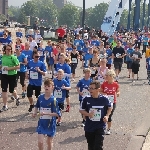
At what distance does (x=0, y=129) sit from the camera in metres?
9.38

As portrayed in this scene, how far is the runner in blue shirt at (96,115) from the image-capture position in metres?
6.63

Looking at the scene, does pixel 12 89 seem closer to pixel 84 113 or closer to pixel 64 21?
pixel 84 113

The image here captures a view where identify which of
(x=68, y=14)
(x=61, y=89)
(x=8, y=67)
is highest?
(x=68, y=14)

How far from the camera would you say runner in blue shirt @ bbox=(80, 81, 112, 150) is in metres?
6.63

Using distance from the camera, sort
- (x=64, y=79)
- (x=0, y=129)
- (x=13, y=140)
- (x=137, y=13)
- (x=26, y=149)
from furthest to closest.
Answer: (x=137, y=13)
(x=64, y=79)
(x=0, y=129)
(x=13, y=140)
(x=26, y=149)

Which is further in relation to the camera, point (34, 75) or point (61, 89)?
point (34, 75)

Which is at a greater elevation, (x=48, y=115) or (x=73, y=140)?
(x=48, y=115)

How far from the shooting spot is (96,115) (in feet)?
21.8

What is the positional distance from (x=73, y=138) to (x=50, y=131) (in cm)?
200

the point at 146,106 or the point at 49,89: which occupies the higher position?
the point at 49,89

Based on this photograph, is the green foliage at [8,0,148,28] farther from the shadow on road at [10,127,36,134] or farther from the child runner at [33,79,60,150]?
the child runner at [33,79,60,150]

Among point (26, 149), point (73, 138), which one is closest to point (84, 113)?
point (26, 149)

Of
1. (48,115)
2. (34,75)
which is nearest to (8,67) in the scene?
(34,75)

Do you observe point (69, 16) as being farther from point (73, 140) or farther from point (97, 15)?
point (73, 140)
